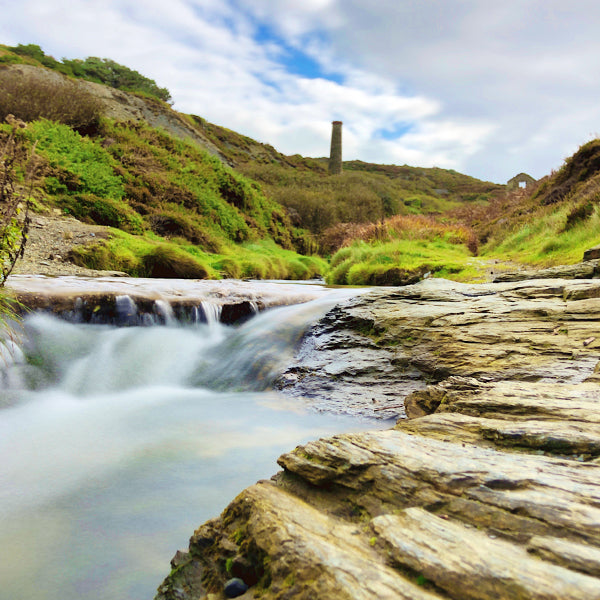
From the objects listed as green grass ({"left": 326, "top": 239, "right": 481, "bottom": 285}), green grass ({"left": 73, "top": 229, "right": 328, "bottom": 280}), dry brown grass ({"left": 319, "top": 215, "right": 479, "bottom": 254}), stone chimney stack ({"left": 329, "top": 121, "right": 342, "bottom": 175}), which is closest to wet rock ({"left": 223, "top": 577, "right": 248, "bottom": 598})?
green grass ({"left": 326, "top": 239, "right": 481, "bottom": 285})

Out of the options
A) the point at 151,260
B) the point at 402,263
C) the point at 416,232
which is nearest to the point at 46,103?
the point at 151,260

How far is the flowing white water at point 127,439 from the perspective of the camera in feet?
6.97

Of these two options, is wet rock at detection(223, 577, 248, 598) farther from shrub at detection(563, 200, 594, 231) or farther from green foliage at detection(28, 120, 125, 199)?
green foliage at detection(28, 120, 125, 199)

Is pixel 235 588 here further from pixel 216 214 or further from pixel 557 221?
pixel 216 214

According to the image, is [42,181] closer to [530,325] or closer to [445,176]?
[530,325]

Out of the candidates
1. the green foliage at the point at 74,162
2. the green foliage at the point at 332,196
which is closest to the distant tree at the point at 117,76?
the green foliage at the point at 332,196

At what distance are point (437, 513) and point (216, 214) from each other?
52.2 feet

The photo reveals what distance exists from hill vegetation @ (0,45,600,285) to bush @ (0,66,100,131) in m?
0.04

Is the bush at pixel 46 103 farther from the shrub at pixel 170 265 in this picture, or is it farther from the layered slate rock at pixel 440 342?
the layered slate rock at pixel 440 342

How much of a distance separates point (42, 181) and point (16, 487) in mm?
10154

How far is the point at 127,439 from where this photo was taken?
3.47 metres

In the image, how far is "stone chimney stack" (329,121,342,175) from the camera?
50.2 metres

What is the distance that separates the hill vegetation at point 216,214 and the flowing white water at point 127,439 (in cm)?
358

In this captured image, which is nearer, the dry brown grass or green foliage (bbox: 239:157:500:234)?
the dry brown grass
